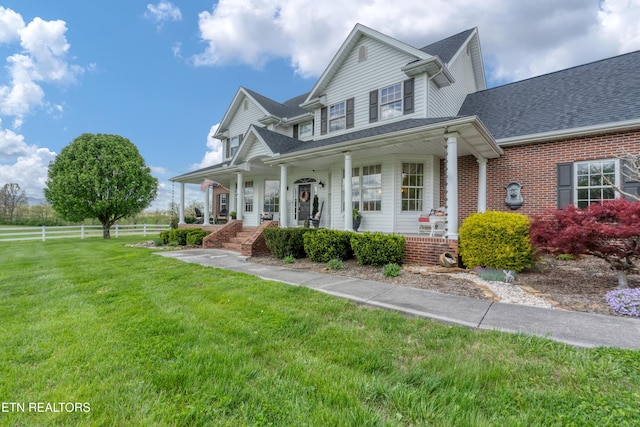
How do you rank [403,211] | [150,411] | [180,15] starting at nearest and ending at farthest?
[150,411] < [403,211] < [180,15]

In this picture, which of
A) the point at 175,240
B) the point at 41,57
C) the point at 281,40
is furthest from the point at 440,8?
the point at 41,57

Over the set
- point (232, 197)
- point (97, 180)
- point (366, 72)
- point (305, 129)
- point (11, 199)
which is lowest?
point (232, 197)

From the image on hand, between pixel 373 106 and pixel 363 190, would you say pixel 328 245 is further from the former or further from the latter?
pixel 373 106

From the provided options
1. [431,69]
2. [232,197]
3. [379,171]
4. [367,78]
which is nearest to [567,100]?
[431,69]

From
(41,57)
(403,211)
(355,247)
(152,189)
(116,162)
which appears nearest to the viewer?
(355,247)

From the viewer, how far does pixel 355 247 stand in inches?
283

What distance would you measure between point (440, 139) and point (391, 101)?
126 inches

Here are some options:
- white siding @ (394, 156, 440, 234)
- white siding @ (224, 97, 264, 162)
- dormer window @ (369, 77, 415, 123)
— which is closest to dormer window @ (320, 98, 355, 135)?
dormer window @ (369, 77, 415, 123)

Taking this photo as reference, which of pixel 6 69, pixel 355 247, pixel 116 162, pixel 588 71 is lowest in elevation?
pixel 355 247

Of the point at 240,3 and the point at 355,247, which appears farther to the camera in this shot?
the point at 240,3

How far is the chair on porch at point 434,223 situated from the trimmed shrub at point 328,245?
89.9 inches

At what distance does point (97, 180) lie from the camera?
1562cm

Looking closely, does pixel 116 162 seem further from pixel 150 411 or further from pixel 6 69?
pixel 150 411

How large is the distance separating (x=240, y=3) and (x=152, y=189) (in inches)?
501
